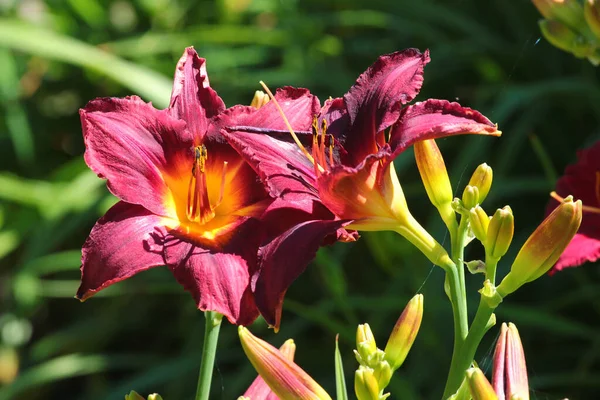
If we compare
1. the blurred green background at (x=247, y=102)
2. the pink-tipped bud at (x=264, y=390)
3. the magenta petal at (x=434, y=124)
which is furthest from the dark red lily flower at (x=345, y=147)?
the blurred green background at (x=247, y=102)

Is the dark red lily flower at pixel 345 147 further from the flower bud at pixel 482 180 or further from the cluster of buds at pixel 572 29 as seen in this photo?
the cluster of buds at pixel 572 29

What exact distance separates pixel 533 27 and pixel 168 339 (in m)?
1.22

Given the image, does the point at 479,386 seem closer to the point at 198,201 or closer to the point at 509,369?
the point at 509,369

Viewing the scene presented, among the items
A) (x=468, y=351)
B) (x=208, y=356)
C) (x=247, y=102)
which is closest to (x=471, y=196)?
(x=468, y=351)

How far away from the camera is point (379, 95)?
0.66 m

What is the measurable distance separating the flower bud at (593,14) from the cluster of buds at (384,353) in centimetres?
43

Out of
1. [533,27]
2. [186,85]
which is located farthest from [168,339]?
[186,85]

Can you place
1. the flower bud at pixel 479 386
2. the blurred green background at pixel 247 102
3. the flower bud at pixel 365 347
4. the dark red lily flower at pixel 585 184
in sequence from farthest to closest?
the blurred green background at pixel 247 102
the dark red lily flower at pixel 585 184
the flower bud at pixel 365 347
the flower bud at pixel 479 386

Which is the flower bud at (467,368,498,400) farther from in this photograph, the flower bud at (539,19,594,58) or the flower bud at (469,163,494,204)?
the flower bud at (539,19,594,58)

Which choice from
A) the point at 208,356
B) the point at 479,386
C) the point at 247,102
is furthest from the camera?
the point at 247,102

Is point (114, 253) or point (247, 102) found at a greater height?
point (114, 253)

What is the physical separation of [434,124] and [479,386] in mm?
185

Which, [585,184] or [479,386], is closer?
[479,386]

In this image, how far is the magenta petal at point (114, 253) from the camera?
600mm
